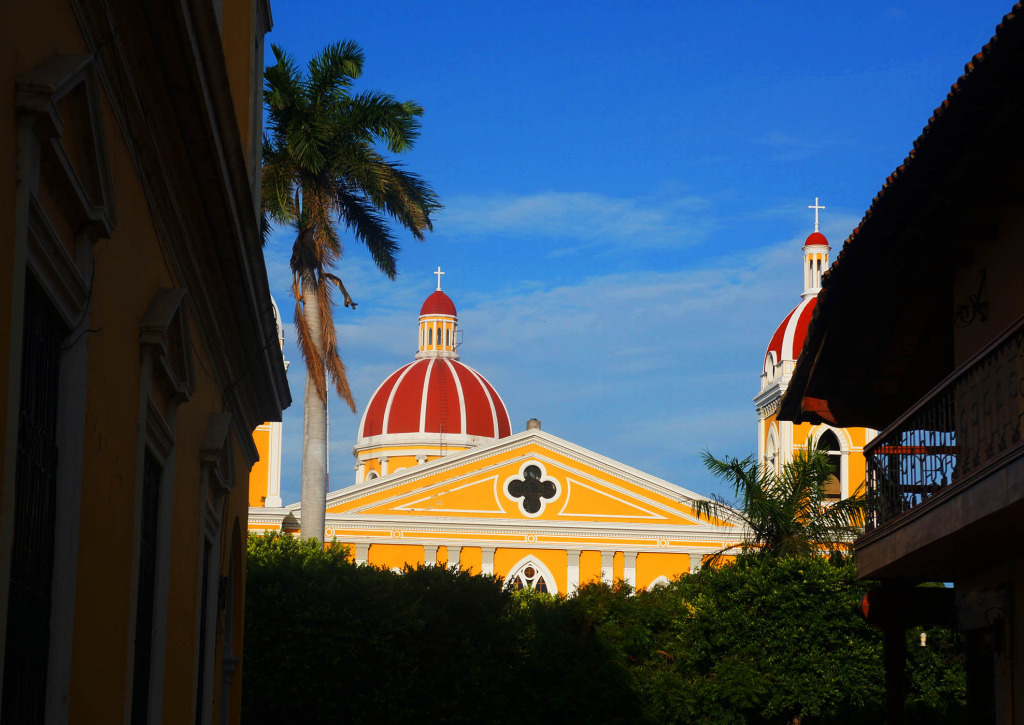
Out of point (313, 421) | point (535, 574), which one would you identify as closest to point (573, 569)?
point (535, 574)

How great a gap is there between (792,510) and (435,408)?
42.1 m

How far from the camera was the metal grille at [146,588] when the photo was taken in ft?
24.9

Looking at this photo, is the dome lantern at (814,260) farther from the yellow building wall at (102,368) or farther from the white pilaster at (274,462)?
the yellow building wall at (102,368)

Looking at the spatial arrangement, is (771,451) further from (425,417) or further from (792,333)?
(425,417)

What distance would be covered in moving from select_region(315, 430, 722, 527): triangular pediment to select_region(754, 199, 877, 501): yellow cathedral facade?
381 centimetres

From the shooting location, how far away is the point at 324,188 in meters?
25.9

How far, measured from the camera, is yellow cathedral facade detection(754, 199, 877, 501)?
152ft

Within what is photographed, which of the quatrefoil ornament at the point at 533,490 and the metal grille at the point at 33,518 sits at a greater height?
the quatrefoil ornament at the point at 533,490

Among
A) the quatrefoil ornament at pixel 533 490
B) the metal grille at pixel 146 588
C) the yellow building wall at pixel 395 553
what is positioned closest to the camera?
the metal grille at pixel 146 588

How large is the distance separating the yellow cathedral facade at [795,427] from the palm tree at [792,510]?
58.2 ft

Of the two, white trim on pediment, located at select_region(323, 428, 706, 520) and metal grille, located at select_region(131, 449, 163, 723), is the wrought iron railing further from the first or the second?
white trim on pediment, located at select_region(323, 428, 706, 520)

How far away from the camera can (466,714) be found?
24.0 meters

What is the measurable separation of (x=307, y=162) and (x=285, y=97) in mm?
1381

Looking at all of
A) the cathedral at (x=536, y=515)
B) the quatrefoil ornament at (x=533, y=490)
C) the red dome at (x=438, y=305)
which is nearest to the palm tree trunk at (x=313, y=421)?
the cathedral at (x=536, y=515)
